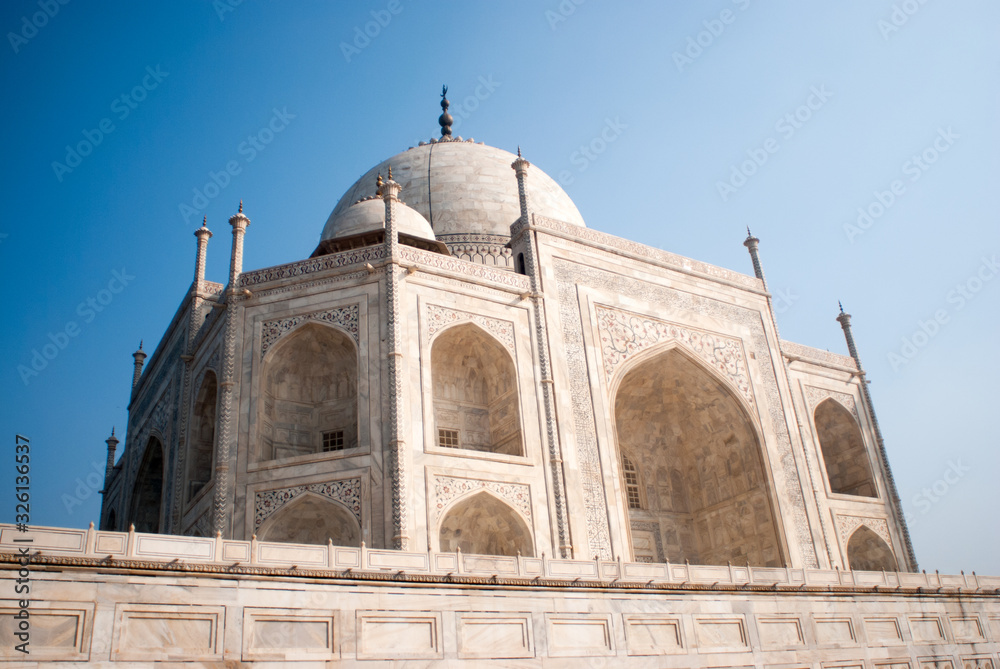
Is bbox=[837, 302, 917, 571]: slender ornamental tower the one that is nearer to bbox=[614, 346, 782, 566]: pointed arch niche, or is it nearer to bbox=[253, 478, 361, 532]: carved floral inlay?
bbox=[614, 346, 782, 566]: pointed arch niche

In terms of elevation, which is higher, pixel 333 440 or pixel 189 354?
pixel 189 354

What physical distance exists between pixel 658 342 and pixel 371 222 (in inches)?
253

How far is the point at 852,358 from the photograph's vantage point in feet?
70.8

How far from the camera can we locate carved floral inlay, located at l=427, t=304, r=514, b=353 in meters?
14.8

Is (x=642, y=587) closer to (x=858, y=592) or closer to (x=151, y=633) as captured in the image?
(x=858, y=592)

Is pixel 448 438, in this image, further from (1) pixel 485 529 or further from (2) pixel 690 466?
(2) pixel 690 466

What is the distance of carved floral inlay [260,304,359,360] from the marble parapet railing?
220 inches

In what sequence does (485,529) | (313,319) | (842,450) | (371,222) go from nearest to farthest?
(485,529)
(313,319)
(371,222)
(842,450)

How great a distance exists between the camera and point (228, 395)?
1415 centimetres

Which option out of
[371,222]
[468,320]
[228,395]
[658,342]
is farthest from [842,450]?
[228,395]

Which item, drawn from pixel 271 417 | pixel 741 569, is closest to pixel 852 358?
pixel 741 569

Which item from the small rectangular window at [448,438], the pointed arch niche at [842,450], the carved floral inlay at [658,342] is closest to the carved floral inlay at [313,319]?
the small rectangular window at [448,438]

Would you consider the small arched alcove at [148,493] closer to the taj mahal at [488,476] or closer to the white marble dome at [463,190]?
the taj mahal at [488,476]

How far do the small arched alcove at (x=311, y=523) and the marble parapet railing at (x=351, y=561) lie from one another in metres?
3.50
